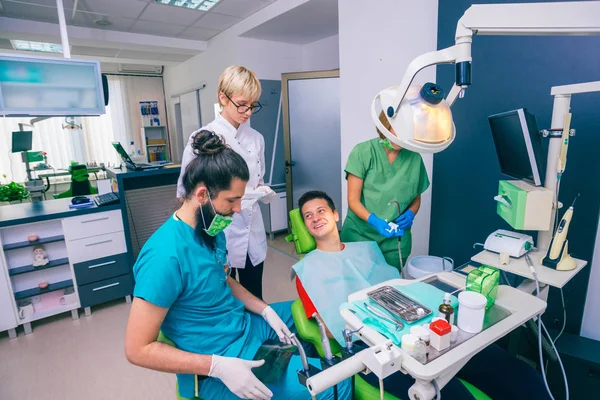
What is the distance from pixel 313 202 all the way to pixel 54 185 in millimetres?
6216

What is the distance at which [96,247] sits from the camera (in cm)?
246

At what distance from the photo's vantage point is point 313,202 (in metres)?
1.56

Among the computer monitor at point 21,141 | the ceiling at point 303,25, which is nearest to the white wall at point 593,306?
the ceiling at point 303,25

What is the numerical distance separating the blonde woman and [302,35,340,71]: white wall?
255 cm

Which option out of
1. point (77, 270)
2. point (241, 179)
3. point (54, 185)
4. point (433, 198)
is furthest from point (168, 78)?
point (241, 179)

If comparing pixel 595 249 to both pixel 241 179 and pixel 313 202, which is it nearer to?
pixel 313 202

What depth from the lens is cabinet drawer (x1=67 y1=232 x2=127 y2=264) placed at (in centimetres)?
239

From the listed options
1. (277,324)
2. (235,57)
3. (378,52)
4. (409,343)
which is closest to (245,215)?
(277,324)

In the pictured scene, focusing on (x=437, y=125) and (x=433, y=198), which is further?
(x=433, y=198)

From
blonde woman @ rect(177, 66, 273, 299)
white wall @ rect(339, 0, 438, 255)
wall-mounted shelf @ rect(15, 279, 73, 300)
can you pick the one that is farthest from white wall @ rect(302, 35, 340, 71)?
wall-mounted shelf @ rect(15, 279, 73, 300)

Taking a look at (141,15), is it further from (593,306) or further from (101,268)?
(593,306)

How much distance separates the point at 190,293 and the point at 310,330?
0.48 m

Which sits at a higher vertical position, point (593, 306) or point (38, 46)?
point (38, 46)

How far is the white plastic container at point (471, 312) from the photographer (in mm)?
898
